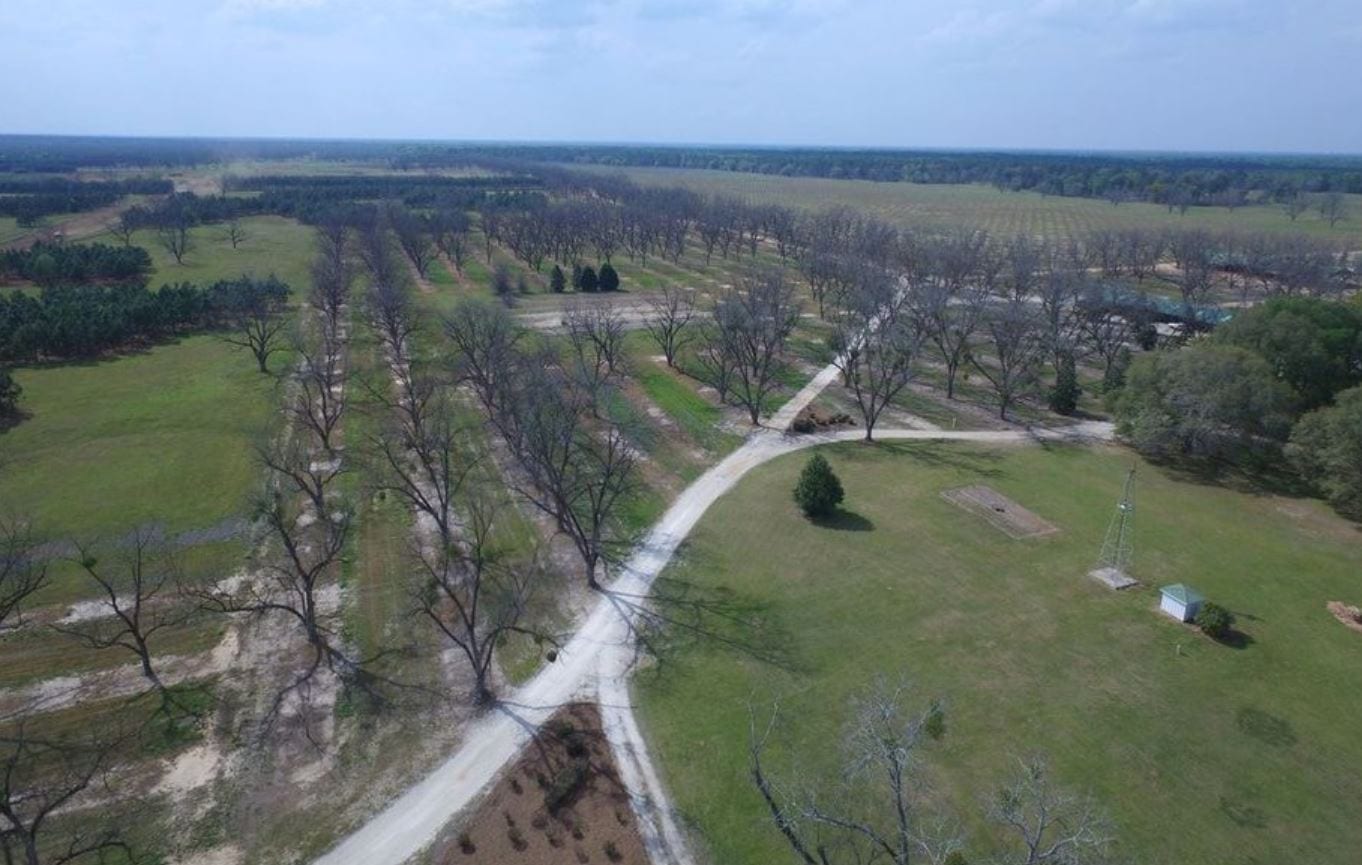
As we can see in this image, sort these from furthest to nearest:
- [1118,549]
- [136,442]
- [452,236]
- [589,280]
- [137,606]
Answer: [452,236] → [589,280] → [136,442] → [1118,549] → [137,606]

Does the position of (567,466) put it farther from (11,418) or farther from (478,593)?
(11,418)

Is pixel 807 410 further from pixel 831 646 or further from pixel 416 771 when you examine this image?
pixel 416 771

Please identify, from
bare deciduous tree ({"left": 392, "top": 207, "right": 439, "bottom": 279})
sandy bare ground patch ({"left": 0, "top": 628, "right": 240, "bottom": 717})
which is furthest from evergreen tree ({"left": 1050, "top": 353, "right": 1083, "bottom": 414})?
bare deciduous tree ({"left": 392, "top": 207, "right": 439, "bottom": 279})

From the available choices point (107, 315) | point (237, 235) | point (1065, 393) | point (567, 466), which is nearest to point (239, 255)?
point (237, 235)

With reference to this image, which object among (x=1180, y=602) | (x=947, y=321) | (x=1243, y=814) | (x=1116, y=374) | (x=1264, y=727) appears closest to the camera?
(x=1243, y=814)

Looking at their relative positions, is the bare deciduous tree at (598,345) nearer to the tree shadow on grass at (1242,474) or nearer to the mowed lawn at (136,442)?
the mowed lawn at (136,442)

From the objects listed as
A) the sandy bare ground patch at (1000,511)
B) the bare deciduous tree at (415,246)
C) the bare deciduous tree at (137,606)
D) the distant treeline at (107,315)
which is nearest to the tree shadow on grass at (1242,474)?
the sandy bare ground patch at (1000,511)

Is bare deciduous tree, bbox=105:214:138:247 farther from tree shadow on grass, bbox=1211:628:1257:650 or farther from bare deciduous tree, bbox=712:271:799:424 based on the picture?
tree shadow on grass, bbox=1211:628:1257:650

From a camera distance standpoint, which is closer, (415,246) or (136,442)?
(136,442)
